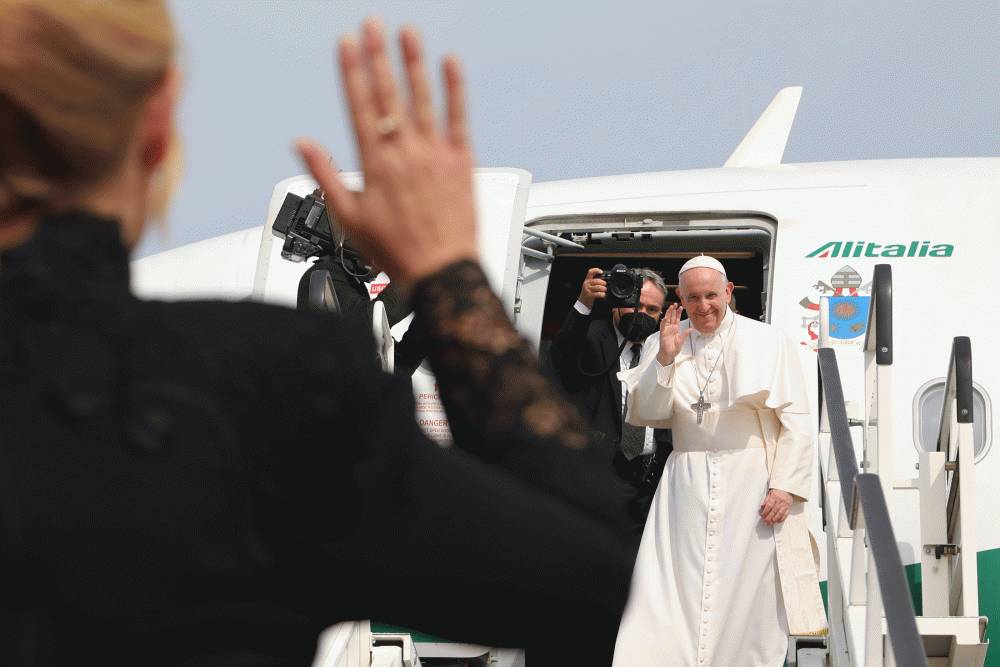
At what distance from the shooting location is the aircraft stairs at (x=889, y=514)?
4.48 meters

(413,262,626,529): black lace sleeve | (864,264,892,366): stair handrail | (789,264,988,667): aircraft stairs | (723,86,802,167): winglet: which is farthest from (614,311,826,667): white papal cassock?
(413,262,626,529): black lace sleeve

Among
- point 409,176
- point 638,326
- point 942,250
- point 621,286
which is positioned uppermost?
point 942,250

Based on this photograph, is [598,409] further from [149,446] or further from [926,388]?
[149,446]

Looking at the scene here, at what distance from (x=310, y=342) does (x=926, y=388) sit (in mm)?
5290

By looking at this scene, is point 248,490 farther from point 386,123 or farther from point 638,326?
point 638,326

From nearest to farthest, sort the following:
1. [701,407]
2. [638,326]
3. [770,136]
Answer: [701,407], [638,326], [770,136]

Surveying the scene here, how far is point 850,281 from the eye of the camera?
19.7 ft

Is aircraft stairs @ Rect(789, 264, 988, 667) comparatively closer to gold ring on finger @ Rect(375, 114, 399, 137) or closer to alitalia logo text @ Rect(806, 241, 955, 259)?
alitalia logo text @ Rect(806, 241, 955, 259)

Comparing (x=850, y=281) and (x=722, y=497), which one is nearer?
(x=722, y=497)

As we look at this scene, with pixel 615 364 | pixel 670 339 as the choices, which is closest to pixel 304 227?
pixel 670 339

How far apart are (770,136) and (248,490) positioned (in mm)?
9057

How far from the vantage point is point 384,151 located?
2.89 feet

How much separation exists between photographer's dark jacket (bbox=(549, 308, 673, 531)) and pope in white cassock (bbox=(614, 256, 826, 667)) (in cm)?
45

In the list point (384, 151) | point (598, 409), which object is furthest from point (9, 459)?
point (598, 409)
